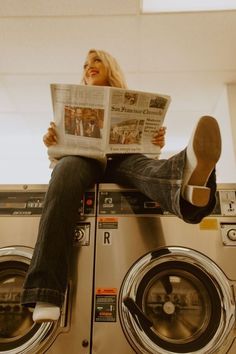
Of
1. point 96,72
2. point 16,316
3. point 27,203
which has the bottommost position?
point 16,316

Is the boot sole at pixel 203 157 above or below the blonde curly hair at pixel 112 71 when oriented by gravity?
below

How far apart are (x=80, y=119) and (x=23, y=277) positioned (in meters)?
0.54

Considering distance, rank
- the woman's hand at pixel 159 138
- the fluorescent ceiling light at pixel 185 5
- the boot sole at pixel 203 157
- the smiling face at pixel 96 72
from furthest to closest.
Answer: the fluorescent ceiling light at pixel 185 5
the smiling face at pixel 96 72
the woman's hand at pixel 159 138
the boot sole at pixel 203 157

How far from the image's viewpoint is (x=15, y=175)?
104 inches

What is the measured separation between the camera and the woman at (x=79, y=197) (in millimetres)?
632

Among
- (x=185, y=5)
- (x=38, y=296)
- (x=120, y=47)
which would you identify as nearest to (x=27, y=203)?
(x=38, y=296)

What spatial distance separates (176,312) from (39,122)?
1.64 metres

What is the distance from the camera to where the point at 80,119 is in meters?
0.94

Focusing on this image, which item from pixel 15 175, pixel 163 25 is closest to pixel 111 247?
pixel 163 25

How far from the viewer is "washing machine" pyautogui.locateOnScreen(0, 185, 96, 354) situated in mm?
807

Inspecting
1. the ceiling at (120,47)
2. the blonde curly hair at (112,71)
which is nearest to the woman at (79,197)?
the blonde curly hair at (112,71)

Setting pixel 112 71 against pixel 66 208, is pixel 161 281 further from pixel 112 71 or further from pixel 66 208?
pixel 112 71

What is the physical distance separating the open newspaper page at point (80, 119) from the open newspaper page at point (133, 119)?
27 mm

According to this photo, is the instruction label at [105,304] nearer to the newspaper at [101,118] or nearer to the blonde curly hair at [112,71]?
the newspaper at [101,118]
